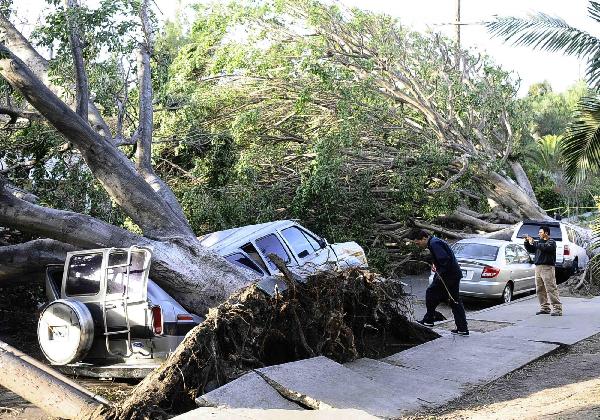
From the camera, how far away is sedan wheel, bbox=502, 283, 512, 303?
15352 millimetres

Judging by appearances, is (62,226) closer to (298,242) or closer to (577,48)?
(298,242)

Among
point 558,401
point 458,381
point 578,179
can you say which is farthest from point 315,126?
point 558,401

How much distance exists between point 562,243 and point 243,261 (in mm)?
11512

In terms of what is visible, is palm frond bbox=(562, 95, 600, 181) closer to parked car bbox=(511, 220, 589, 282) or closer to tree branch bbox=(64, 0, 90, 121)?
parked car bbox=(511, 220, 589, 282)

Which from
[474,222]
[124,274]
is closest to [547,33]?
[124,274]

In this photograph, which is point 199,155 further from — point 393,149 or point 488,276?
point 488,276

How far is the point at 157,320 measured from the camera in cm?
764

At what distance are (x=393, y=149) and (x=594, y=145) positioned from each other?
25.5ft

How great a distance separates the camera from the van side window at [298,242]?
11.4 m

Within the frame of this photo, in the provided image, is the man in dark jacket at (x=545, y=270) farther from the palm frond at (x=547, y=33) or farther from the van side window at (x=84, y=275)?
the van side window at (x=84, y=275)

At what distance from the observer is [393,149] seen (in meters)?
19.0

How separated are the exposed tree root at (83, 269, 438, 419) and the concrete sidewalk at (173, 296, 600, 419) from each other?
9.8 inches

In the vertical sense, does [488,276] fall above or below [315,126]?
below

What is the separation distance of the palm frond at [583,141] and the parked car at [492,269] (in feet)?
11.1
